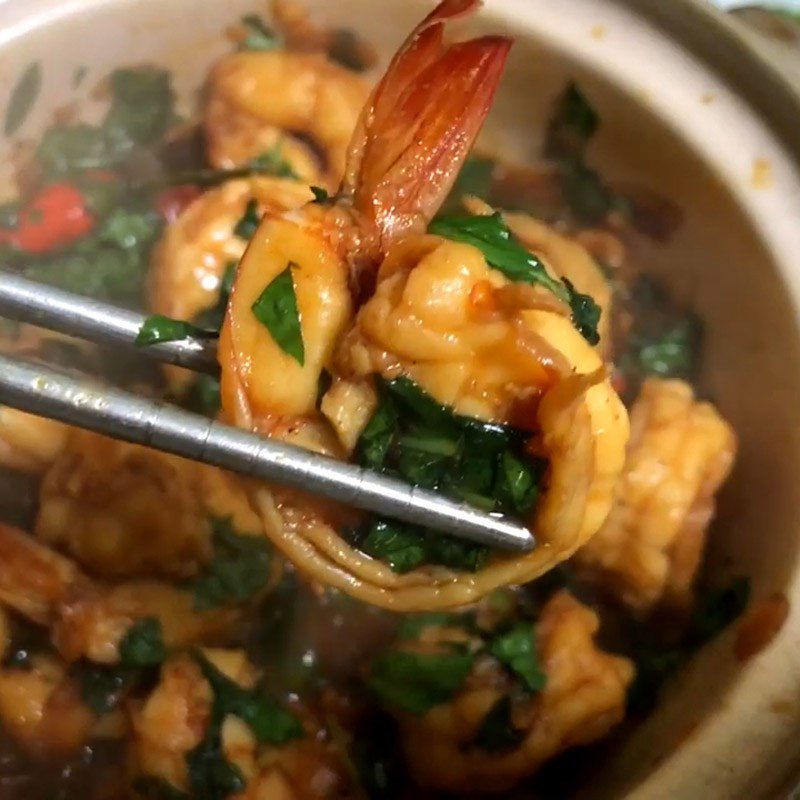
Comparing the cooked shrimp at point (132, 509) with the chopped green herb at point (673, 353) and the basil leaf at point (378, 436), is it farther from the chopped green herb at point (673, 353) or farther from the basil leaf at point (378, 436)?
the chopped green herb at point (673, 353)

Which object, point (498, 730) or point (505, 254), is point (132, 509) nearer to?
point (498, 730)

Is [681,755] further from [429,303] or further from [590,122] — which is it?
[590,122]

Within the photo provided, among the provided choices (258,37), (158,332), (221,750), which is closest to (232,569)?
(221,750)

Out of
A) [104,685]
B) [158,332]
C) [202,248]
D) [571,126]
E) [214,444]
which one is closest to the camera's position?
[214,444]

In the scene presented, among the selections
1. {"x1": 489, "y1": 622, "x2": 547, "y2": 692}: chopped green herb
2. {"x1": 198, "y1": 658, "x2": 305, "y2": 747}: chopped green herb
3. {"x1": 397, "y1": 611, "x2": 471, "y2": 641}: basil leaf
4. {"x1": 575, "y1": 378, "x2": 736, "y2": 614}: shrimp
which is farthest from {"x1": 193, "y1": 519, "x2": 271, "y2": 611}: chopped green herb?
{"x1": 575, "y1": 378, "x2": 736, "y2": 614}: shrimp

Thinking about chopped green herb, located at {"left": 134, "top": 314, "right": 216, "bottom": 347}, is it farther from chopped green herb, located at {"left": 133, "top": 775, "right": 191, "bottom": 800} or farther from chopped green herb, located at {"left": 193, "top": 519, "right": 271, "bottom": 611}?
chopped green herb, located at {"left": 133, "top": 775, "right": 191, "bottom": 800}
